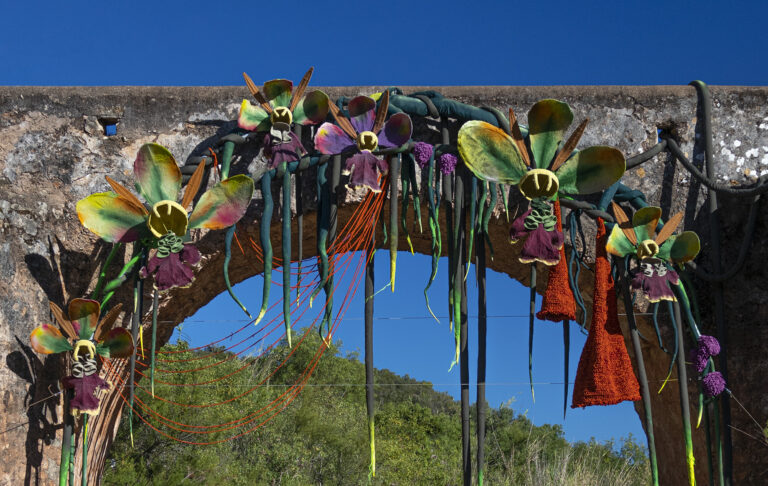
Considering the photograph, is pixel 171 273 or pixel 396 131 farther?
pixel 396 131

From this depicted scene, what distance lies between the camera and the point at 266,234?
3.37 meters

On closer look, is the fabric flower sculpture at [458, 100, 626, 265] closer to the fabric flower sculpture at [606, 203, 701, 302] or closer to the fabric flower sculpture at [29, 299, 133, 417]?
the fabric flower sculpture at [606, 203, 701, 302]

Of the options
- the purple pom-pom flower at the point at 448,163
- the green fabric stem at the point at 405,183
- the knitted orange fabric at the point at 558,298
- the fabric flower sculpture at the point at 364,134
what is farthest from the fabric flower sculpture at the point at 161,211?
the knitted orange fabric at the point at 558,298

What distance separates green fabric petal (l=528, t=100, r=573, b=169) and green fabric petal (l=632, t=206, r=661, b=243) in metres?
0.42

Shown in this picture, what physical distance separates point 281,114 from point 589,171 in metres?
Result: 1.23

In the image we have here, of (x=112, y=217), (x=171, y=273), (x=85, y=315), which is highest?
(x=112, y=217)

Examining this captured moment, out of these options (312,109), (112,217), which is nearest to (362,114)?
(312,109)

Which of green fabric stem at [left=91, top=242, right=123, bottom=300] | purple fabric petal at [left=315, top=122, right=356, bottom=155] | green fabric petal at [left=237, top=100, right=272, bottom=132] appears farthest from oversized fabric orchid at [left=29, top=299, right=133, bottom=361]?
purple fabric petal at [left=315, top=122, right=356, bottom=155]

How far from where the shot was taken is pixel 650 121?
3.70m

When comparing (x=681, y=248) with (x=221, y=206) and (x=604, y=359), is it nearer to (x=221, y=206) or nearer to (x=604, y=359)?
(x=604, y=359)

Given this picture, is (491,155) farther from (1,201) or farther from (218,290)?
(1,201)

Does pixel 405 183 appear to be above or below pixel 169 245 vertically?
above

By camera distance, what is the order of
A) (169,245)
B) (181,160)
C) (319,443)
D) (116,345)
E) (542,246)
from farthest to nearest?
1. (319,443)
2. (181,160)
3. (116,345)
4. (169,245)
5. (542,246)

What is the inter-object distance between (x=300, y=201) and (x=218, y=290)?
78cm
